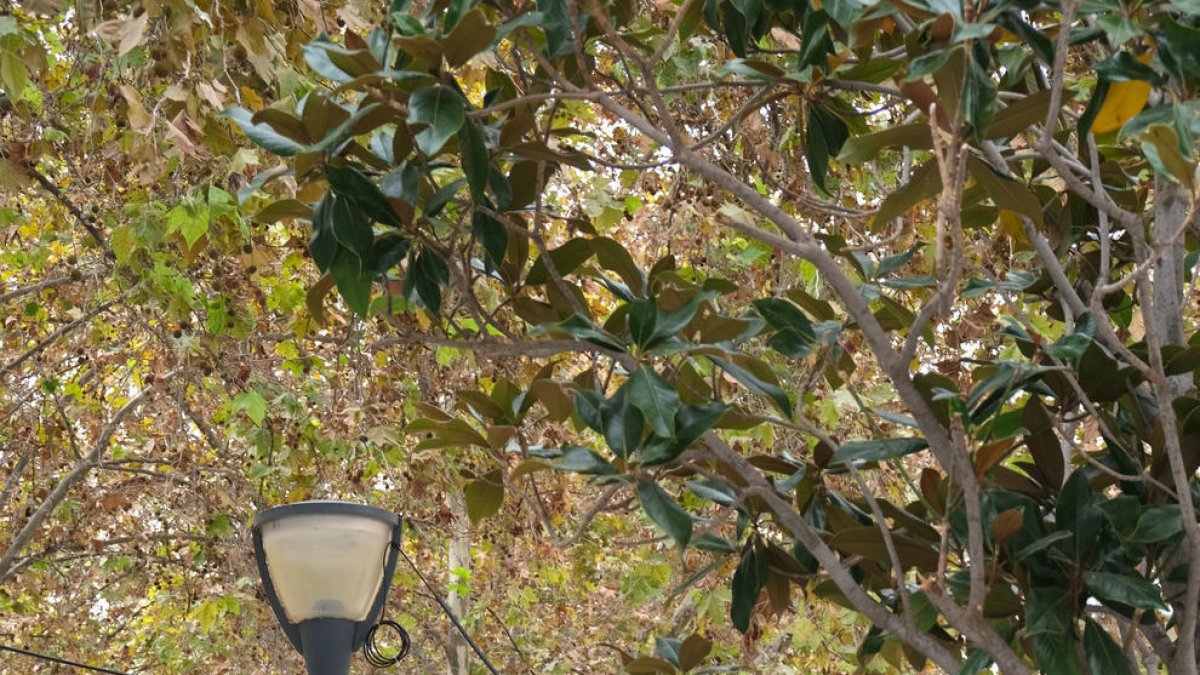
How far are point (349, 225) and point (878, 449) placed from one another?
83cm

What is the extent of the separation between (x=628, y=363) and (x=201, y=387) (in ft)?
14.5

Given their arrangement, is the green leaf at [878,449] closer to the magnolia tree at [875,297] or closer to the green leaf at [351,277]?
the magnolia tree at [875,297]

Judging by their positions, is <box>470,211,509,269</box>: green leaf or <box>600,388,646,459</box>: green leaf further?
<box>470,211,509,269</box>: green leaf

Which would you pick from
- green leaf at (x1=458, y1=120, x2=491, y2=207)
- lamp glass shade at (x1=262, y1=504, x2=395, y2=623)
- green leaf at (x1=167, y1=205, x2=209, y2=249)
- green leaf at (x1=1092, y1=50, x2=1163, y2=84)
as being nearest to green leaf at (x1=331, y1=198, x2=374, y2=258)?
green leaf at (x1=458, y1=120, x2=491, y2=207)

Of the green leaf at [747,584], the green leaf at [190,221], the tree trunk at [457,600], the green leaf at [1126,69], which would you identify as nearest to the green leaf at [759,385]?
the green leaf at [747,584]

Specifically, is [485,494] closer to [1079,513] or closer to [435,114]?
[435,114]

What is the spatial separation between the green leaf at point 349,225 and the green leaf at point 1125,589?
1.09m

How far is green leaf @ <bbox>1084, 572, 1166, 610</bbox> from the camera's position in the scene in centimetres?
173

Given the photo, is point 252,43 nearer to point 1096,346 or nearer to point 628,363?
point 628,363

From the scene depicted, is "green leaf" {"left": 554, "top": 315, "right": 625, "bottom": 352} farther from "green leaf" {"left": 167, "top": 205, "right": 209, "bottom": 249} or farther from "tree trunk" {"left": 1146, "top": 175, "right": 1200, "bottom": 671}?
"green leaf" {"left": 167, "top": 205, "right": 209, "bottom": 249}

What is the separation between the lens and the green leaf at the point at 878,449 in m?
1.97

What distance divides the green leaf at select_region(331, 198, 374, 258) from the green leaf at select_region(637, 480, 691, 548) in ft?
1.71

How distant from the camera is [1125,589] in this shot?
1.76 meters

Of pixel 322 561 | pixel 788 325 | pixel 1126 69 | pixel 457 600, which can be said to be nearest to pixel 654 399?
pixel 788 325
